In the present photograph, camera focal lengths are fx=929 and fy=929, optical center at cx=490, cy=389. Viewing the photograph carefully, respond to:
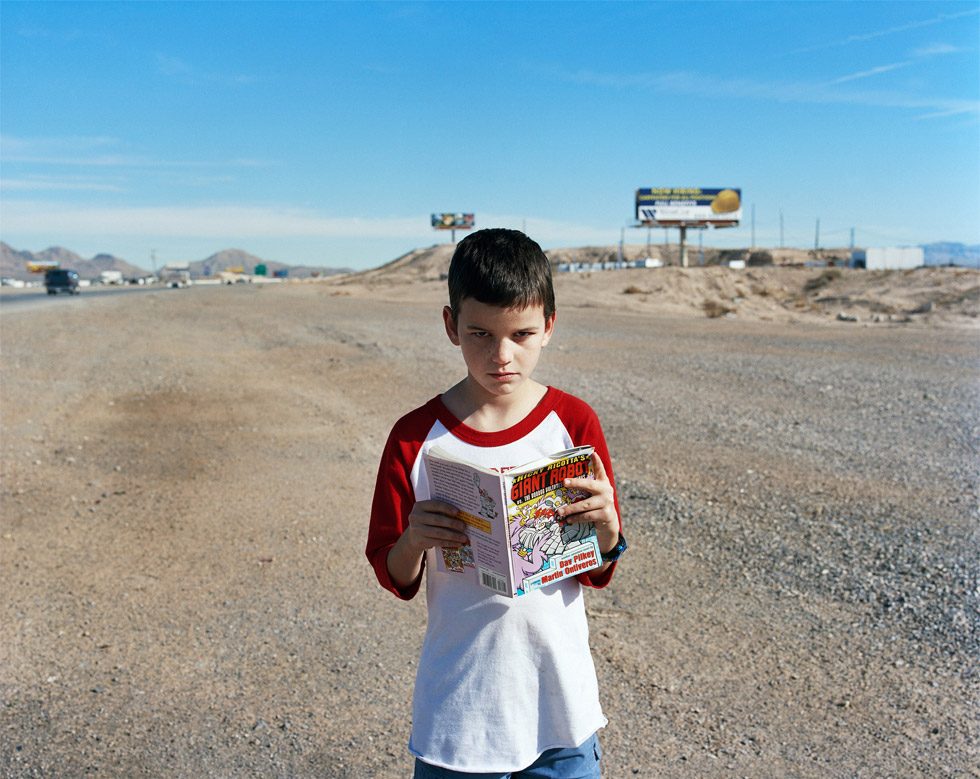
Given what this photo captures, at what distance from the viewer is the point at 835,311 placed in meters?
45.6

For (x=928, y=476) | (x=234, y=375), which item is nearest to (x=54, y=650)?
(x=928, y=476)

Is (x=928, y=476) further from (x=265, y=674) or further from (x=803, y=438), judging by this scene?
(x=265, y=674)

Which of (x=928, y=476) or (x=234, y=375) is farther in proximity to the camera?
(x=234, y=375)

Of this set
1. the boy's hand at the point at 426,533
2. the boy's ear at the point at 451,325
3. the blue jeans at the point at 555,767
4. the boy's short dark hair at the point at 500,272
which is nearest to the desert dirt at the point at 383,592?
the blue jeans at the point at 555,767

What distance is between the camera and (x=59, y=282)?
56906 mm

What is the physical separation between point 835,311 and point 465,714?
4683 cm

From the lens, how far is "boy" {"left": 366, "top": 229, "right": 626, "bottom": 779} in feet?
7.25

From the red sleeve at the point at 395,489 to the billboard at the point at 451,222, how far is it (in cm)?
11838

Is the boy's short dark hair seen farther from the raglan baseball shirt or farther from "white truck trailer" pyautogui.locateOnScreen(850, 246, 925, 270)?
"white truck trailer" pyautogui.locateOnScreen(850, 246, 925, 270)

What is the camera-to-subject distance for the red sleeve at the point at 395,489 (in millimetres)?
2264

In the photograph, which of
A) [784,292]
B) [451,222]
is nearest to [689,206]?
[784,292]

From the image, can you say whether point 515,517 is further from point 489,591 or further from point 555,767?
point 555,767

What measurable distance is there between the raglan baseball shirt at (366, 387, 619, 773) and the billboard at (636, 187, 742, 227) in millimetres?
82508

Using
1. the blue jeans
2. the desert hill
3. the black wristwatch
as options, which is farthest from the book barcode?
the desert hill
